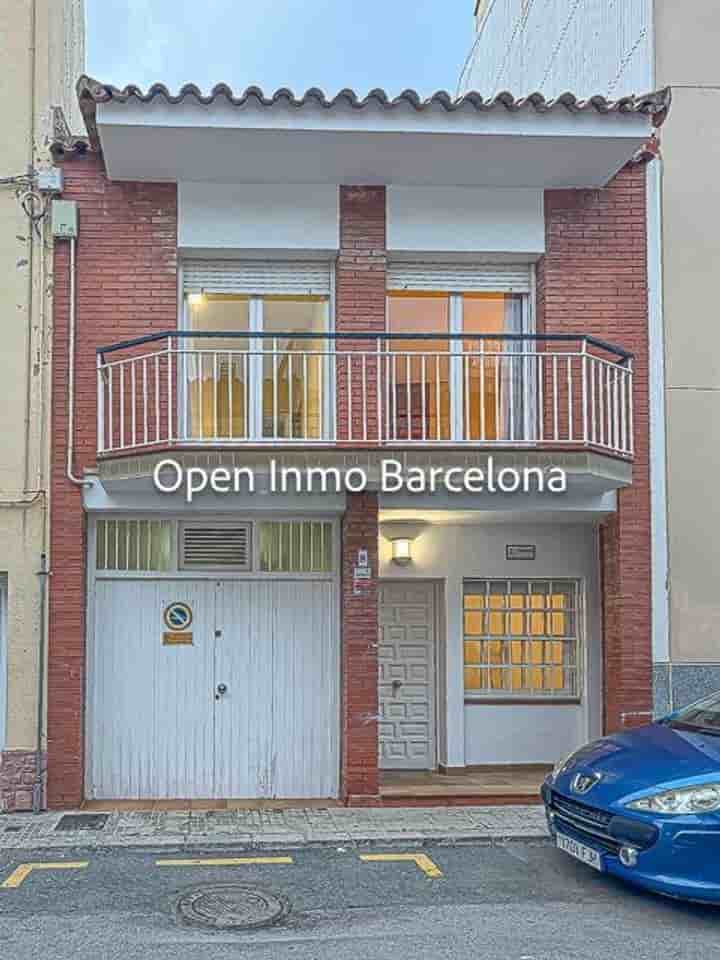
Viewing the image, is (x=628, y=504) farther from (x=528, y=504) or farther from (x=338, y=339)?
(x=338, y=339)

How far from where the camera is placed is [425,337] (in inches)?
427

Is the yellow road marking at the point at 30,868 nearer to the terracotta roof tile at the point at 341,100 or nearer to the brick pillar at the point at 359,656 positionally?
the brick pillar at the point at 359,656

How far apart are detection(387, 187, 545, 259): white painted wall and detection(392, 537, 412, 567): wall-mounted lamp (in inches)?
126

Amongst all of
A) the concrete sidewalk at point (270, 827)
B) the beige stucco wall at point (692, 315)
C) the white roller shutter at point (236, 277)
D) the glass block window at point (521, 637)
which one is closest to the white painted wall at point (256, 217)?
the white roller shutter at point (236, 277)

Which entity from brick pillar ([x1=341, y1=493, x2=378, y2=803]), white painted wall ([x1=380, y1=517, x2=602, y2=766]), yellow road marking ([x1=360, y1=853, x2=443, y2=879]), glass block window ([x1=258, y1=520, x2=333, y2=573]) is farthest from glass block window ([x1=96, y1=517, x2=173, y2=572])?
yellow road marking ([x1=360, y1=853, x2=443, y2=879])

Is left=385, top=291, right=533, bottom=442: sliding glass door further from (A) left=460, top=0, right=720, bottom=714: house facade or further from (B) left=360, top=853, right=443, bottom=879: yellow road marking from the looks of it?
(B) left=360, top=853, right=443, bottom=879: yellow road marking

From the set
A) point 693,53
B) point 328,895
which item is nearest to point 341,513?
point 328,895

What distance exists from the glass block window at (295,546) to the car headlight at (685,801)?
4.88 m

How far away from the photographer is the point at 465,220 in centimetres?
1155

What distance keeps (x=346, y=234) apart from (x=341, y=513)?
2672mm

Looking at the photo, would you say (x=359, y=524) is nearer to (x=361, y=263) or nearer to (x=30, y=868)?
(x=361, y=263)

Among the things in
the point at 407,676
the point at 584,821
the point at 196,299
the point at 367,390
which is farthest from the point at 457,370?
the point at 584,821

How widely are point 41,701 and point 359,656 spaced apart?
2.92 meters

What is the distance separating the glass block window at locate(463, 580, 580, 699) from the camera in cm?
1316
